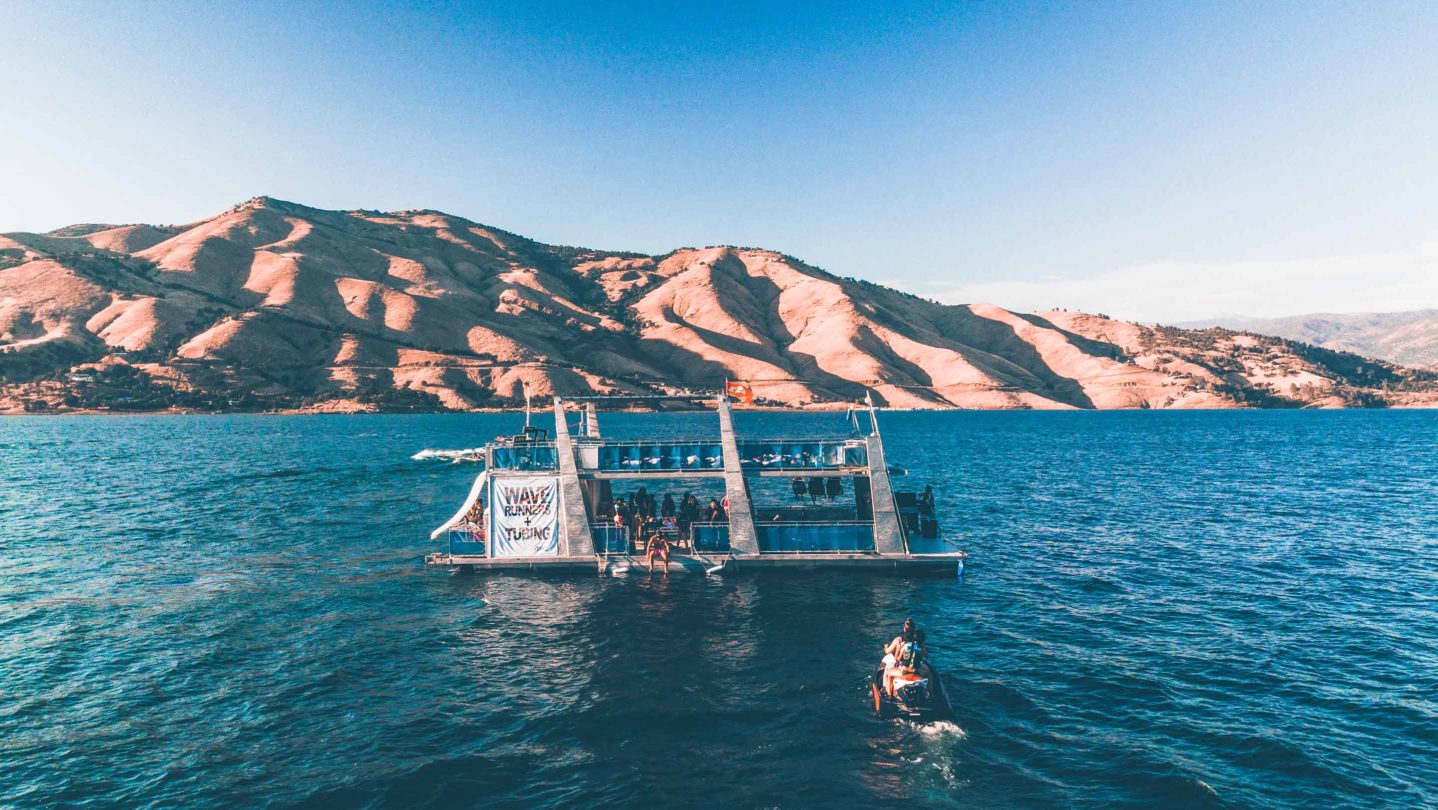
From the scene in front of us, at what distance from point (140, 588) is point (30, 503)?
119 feet

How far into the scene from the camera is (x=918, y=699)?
20.9 meters

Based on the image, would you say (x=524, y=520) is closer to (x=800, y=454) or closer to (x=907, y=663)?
(x=800, y=454)

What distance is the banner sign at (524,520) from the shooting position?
3544 cm

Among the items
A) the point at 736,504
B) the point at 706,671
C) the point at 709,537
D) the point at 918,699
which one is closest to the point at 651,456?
the point at 736,504

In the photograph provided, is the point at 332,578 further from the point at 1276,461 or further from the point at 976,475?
the point at 1276,461

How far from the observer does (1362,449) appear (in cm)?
10381

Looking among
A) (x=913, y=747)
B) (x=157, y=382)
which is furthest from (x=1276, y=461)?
(x=157, y=382)

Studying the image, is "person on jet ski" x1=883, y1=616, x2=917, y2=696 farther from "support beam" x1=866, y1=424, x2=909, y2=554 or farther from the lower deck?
"support beam" x1=866, y1=424, x2=909, y2=554

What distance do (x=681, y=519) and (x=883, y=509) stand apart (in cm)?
1013

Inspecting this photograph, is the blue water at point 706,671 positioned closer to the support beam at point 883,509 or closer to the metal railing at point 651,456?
the support beam at point 883,509

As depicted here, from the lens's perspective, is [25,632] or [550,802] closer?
[550,802]

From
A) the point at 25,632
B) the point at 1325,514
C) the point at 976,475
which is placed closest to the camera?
the point at 25,632

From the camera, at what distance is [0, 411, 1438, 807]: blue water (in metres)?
18.0

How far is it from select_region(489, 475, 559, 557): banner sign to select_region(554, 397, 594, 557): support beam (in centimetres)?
55
